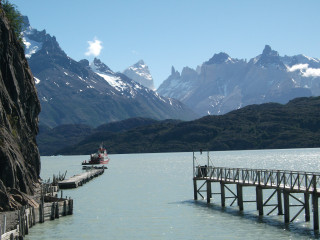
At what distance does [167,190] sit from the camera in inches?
3807

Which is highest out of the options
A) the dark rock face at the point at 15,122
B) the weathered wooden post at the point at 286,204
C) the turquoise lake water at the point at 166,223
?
the dark rock face at the point at 15,122

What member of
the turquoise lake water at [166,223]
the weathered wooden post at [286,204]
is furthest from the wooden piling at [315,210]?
the weathered wooden post at [286,204]

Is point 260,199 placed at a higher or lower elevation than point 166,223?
higher

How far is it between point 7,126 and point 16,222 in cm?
2492

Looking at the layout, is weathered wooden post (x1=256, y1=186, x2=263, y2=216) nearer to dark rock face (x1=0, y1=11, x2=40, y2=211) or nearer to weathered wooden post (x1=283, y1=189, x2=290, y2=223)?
weathered wooden post (x1=283, y1=189, x2=290, y2=223)

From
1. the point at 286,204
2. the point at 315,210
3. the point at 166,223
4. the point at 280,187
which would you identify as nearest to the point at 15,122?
the point at 166,223

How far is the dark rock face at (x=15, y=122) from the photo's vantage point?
59594 millimetres

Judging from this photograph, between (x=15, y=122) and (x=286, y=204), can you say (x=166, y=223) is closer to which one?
(x=286, y=204)

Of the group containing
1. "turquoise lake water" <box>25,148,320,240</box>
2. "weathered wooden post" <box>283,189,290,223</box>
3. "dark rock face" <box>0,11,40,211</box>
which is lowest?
"turquoise lake water" <box>25,148,320,240</box>

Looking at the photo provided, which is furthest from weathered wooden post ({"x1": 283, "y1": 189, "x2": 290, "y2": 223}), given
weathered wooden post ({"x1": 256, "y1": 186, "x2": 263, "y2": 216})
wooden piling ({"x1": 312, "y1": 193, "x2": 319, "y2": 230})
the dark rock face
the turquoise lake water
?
the dark rock face

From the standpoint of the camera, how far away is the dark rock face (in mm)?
59594

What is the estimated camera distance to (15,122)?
264 ft

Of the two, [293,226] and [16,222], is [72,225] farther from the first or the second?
[293,226]

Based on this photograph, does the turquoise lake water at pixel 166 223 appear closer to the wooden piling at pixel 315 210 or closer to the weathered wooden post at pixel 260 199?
the wooden piling at pixel 315 210
